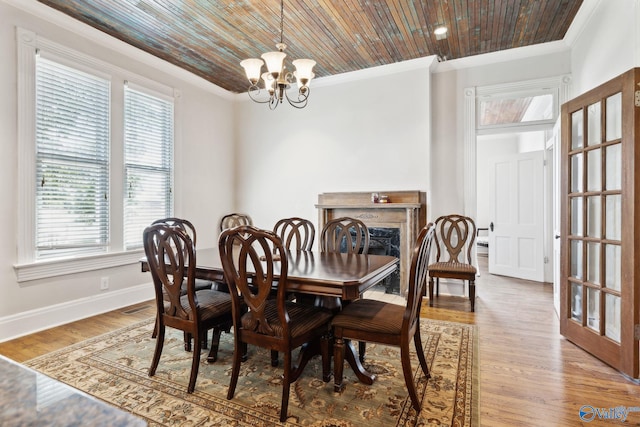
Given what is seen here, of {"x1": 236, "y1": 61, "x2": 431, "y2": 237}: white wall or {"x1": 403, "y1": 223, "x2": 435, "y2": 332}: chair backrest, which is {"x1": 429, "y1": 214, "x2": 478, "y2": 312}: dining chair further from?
{"x1": 403, "y1": 223, "x2": 435, "y2": 332}: chair backrest

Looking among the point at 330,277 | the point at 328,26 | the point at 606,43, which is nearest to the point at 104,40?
the point at 328,26

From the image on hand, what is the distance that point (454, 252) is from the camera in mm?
4059

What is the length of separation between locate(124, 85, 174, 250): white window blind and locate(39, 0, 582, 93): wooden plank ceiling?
0.66 metres

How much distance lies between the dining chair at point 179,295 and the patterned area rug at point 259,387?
0.17m

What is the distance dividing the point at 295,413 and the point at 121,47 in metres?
4.17

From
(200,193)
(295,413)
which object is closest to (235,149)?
(200,193)

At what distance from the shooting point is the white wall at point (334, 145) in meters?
4.37

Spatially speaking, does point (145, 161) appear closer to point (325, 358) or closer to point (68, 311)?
point (68, 311)

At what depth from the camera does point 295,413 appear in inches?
71.7

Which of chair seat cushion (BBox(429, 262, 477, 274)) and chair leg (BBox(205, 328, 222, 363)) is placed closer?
chair leg (BBox(205, 328, 222, 363))

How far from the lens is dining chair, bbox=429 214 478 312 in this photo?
3641mm

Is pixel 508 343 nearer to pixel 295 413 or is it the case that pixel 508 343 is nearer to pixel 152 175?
pixel 295 413

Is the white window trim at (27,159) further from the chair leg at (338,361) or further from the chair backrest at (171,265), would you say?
the chair leg at (338,361)

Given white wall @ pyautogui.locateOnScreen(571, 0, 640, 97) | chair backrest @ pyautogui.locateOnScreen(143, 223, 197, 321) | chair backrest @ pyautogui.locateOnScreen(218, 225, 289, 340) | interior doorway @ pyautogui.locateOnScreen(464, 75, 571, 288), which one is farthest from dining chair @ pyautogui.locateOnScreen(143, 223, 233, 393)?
interior doorway @ pyautogui.locateOnScreen(464, 75, 571, 288)
